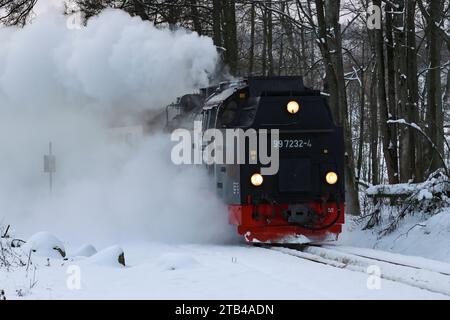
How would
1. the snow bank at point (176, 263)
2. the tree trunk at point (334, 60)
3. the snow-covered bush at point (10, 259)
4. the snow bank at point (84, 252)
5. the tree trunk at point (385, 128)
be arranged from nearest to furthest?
1. the snow bank at point (176, 263)
2. the snow-covered bush at point (10, 259)
3. the snow bank at point (84, 252)
4. the tree trunk at point (385, 128)
5. the tree trunk at point (334, 60)

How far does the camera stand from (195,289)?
7.36m

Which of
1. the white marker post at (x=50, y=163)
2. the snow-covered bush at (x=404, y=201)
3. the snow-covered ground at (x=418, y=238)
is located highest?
the white marker post at (x=50, y=163)

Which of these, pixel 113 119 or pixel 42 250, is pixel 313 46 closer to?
pixel 113 119

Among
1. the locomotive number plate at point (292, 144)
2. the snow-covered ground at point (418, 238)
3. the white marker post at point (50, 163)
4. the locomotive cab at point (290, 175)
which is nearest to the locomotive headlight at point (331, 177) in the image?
the locomotive cab at point (290, 175)

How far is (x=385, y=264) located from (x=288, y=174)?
10.7ft

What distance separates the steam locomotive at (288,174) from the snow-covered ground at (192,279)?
119 centimetres

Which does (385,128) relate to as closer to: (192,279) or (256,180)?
(256,180)

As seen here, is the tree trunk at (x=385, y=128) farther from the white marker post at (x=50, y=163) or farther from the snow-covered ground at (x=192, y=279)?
the white marker post at (x=50, y=163)

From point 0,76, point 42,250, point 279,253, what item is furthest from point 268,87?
point 0,76

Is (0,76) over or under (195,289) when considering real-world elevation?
over

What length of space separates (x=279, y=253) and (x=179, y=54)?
26.1 ft

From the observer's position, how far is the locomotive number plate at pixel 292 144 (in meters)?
11.9
